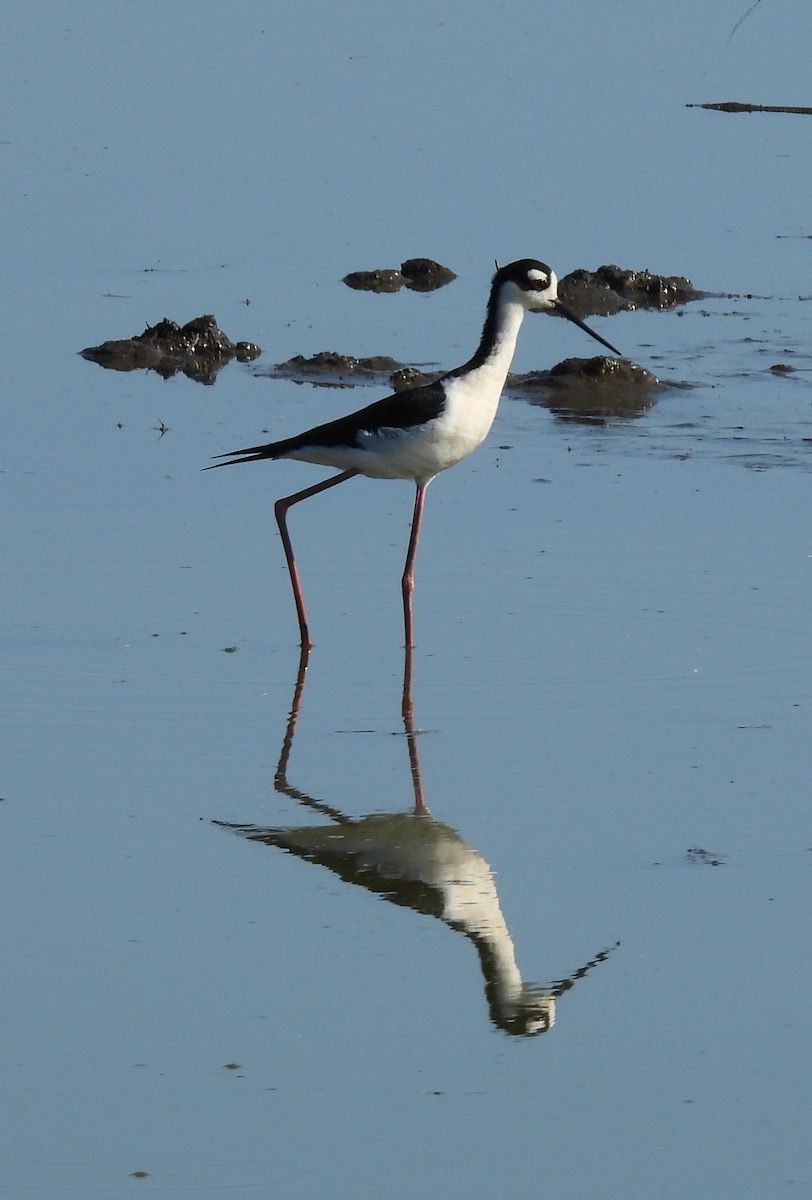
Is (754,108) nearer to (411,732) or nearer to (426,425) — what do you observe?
(426,425)

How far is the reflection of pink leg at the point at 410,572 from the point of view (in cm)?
715

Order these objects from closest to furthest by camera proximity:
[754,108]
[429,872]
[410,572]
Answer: [429,872]
[410,572]
[754,108]

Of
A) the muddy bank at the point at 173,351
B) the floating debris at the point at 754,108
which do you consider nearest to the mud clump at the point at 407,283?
the muddy bank at the point at 173,351

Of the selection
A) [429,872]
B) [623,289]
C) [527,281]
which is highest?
[527,281]

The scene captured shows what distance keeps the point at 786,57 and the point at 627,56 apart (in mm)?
1341

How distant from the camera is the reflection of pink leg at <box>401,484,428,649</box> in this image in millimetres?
7148

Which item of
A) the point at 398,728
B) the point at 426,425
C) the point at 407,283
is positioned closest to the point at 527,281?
the point at 426,425

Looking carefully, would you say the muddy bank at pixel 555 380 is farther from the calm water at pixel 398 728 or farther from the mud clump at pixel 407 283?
the mud clump at pixel 407 283

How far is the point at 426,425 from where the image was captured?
7.46 metres

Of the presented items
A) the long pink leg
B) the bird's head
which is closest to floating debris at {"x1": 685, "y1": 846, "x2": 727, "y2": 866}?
the long pink leg

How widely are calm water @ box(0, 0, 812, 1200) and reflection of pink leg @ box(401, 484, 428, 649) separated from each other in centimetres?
10

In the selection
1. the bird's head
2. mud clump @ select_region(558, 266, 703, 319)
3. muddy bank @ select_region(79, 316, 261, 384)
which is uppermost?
the bird's head

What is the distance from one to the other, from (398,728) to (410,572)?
4.01 ft

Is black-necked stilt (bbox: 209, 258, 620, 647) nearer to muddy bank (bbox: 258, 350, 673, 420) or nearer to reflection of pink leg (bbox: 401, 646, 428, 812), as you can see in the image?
reflection of pink leg (bbox: 401, 646, 428, 812)
